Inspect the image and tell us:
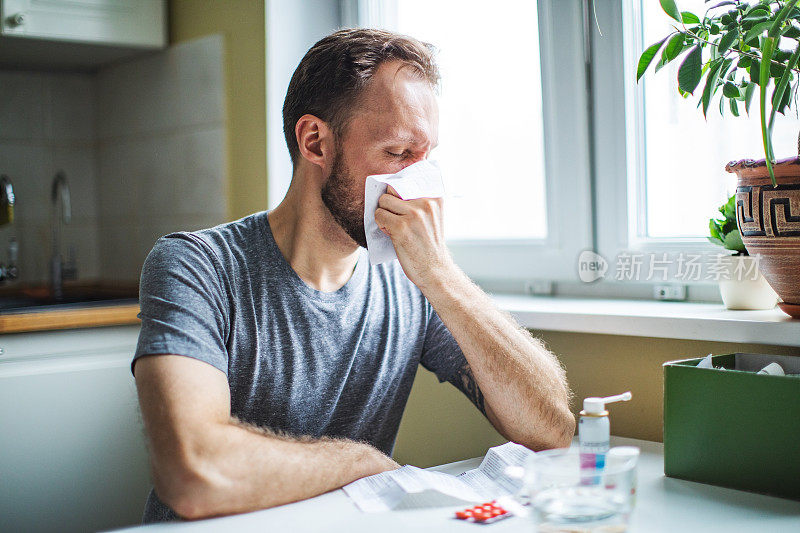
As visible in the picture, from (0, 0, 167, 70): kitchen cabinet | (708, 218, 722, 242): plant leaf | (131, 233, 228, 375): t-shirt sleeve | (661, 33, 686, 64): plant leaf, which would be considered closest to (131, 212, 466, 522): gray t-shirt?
(131, 233, 228, 375): t-shirt sleeve

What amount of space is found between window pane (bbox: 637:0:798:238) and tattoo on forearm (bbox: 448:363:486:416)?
507 millimetres

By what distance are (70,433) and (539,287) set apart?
116 centimetres

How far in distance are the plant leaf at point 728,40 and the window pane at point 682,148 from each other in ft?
1.05

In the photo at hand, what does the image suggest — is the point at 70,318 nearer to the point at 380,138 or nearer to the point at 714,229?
the point at 380,138

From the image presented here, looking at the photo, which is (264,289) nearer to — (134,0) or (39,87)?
(134,0)

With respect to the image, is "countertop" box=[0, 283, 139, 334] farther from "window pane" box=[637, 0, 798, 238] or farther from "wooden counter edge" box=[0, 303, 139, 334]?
"window pane" box=[637, 0, 798, 238]

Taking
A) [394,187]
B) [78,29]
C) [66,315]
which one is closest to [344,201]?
[394,187]

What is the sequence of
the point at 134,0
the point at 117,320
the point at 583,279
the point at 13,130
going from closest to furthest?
the point at 583,279 < the point at 117,320 < the point at 134,0 < the point at 13,130

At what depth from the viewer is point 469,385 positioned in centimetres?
135

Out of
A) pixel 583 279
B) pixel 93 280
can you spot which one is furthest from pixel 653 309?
pixel 93 280

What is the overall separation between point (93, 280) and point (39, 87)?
704 millimetres

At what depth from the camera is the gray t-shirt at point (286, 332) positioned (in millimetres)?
1128

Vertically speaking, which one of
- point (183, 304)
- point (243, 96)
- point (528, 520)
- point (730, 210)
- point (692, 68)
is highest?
point (243, 96)

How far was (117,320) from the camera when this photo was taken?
1.94 m
